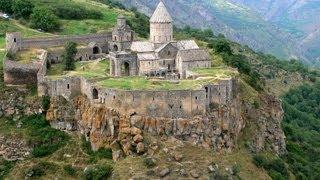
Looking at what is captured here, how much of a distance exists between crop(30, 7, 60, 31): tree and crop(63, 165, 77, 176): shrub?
109 feet

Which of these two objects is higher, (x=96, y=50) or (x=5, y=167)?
(x=96, y=50)

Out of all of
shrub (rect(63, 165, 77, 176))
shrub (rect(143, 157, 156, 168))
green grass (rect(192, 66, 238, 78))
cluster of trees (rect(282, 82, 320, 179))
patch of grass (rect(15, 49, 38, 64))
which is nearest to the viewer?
shrub (rect(143, 157, 156, 168))

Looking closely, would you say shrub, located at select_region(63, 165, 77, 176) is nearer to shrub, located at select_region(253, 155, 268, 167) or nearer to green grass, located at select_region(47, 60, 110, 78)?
green grass, located at select_region(47, 60, 110, 78)

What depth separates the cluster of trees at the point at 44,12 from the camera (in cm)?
8938

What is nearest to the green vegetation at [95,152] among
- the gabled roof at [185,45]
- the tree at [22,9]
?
the gabled roof at [185,45]

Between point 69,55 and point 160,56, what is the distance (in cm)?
958

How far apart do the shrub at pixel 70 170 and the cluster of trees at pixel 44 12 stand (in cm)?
3305

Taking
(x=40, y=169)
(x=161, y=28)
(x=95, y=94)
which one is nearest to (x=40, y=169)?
(x=40, y=169)

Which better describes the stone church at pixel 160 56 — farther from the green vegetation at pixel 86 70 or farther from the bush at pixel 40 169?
the bush at pixel 40 169

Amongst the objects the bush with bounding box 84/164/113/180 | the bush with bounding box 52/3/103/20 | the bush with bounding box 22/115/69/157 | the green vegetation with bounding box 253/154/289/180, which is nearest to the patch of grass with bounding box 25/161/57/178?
the bush with bounding box 22/115/69/157

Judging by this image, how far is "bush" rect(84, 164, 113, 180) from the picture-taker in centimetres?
5722

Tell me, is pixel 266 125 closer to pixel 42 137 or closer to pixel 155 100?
pixel 155 100

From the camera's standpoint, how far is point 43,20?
293ft

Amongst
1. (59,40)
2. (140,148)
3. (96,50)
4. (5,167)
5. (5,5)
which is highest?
(5,5)
